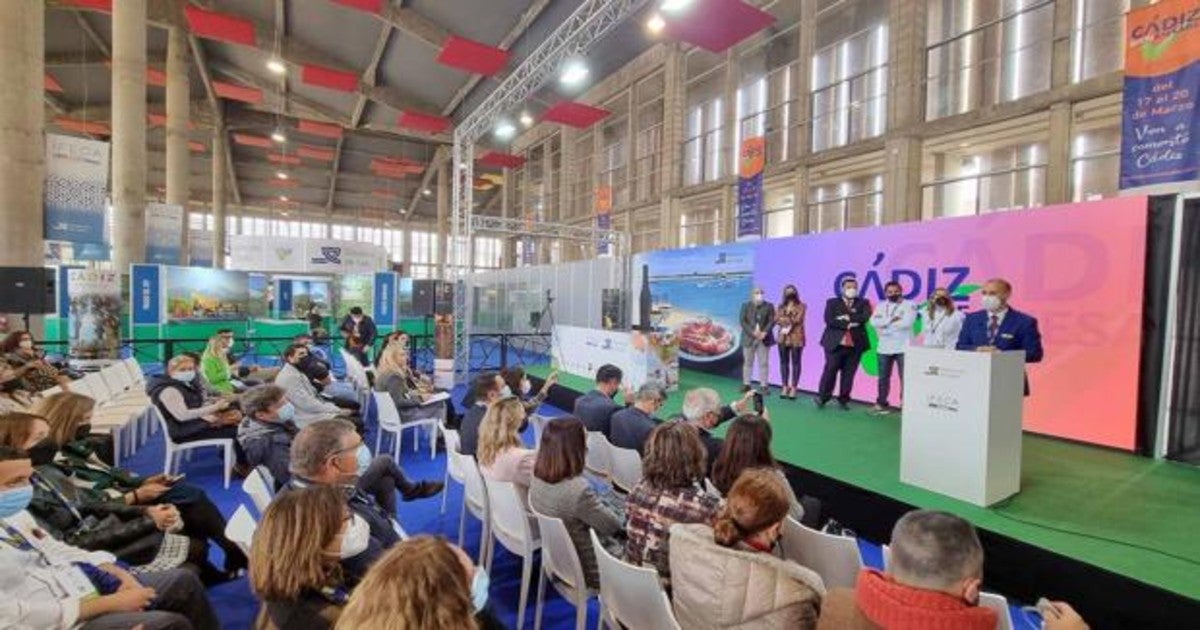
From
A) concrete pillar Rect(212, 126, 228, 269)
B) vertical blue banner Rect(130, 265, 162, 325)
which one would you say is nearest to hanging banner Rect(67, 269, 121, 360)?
vertical blue banner Rect(130, 265, 162, 325)

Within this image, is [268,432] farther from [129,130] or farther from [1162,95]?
[129,130]

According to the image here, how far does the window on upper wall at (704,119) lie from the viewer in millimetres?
12914

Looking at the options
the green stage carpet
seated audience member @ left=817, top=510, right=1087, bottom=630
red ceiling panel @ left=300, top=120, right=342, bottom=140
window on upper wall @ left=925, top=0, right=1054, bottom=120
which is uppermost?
red ceiling panel @ left=300, top=120, right=342, bottom=140

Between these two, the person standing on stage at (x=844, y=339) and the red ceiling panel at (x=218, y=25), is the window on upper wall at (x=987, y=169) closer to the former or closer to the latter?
the person standing on stage at (x=844, y=339)

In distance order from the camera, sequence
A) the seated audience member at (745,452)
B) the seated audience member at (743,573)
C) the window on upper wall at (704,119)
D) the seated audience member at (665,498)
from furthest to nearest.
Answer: the window on upper wall at (704,119) < the seated audience member at (745,452) < the seated audience member at (665,498) < the seated audience member at (743,573)

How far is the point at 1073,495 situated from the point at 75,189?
10.2 m

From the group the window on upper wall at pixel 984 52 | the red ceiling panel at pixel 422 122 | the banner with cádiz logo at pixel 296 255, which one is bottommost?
the banner with cádiz logo at pixel 296 255

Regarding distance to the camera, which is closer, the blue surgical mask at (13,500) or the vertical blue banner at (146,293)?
the blue surgical mask at (13,500)

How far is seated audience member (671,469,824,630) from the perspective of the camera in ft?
4.82

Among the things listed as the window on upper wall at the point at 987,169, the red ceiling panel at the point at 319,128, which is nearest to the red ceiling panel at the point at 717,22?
the window on upper wall at the point at 987,169

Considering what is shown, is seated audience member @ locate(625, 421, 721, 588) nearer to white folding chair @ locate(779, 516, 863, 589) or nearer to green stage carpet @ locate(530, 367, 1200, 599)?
white folding chair @ locate(779, 516, 863, 589)

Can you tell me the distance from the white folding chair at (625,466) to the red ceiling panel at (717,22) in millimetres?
6959

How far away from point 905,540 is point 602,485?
2.38 metres

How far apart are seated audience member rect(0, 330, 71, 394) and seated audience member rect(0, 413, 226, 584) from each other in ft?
8.73
